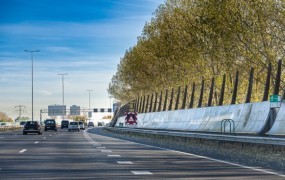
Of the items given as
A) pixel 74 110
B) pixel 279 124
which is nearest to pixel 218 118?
pixel 279 124

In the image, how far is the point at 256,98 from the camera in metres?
48.8

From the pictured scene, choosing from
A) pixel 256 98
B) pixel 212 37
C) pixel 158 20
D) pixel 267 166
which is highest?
pixel 158 20

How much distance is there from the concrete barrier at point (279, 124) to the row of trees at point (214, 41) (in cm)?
984

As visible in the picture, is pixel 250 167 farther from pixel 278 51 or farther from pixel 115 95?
pixel 115 95

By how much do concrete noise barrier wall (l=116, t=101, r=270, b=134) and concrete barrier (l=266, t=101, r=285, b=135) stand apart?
1288 millimetres

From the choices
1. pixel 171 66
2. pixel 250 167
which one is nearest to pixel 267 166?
pixel 250 167

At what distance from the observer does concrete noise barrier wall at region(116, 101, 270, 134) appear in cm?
2694

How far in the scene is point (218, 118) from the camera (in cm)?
3447

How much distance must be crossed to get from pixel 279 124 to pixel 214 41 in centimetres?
1848

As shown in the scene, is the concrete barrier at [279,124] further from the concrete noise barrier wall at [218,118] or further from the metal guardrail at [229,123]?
the metal guardrail at [229,123]

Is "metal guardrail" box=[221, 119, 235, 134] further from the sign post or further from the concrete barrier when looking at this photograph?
the concrete barrier

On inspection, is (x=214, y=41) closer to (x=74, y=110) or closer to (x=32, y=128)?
(x=32, y=128)

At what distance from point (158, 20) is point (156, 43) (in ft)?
7.35

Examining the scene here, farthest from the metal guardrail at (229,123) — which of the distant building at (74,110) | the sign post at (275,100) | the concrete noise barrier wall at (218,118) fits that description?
the distant building at (74,110)
